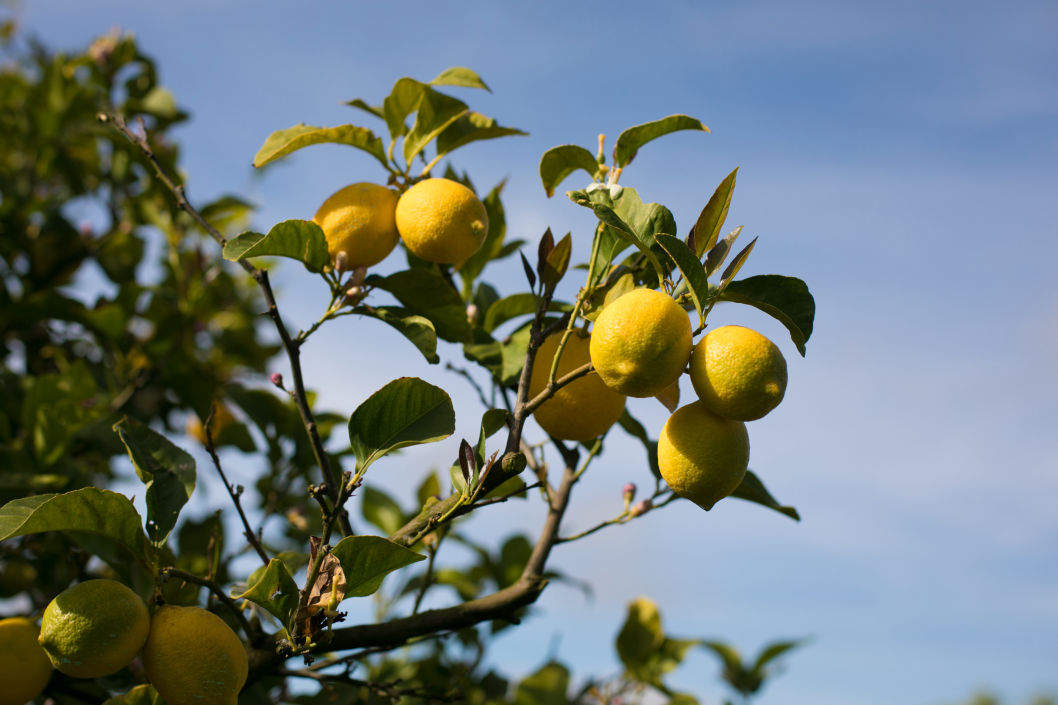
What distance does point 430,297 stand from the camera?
1290 mm

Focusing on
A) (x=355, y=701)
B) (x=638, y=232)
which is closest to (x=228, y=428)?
(x=355, y=701)

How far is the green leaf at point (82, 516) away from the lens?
88 cm

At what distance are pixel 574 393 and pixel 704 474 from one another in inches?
9.4

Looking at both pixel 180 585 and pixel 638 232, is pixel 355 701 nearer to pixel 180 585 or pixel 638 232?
pixel 180 585

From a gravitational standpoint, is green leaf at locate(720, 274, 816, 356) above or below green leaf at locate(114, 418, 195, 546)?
above

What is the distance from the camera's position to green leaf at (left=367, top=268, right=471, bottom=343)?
1261mm

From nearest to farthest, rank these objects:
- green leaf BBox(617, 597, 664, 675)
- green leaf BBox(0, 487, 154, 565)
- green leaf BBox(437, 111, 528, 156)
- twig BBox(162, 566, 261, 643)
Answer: green leaf BBox(0, 487, 154, 565)
twig BBox(162, 566, 261, 643)
green leaf BBox(437, 111, 528, 156)
green leaf BBox(617, 597, 664, 675)

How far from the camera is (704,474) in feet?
3.08

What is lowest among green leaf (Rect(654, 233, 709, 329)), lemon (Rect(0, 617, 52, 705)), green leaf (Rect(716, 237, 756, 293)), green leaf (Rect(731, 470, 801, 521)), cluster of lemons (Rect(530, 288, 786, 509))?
lemon (Rect(0, 617, 52, 705))

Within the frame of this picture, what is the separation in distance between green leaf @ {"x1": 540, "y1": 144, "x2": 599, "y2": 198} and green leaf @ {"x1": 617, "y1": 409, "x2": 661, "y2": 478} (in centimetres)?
44

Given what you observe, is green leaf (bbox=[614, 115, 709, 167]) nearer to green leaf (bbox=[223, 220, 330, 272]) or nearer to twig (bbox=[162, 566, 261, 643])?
green leaf (bbox=[223, 220, 330, 272])

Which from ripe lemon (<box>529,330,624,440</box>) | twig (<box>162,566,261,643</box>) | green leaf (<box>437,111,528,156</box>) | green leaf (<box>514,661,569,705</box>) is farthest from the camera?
green leaf (<box>514,661,569,705</box>)

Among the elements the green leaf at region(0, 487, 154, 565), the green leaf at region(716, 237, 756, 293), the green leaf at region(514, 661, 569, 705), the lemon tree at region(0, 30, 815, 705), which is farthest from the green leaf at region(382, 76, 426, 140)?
the green leaf at region(514, 661, 569, 705)

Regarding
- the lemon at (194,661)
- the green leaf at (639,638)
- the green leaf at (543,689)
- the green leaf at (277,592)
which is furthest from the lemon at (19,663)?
the green leaf at (639,638)
